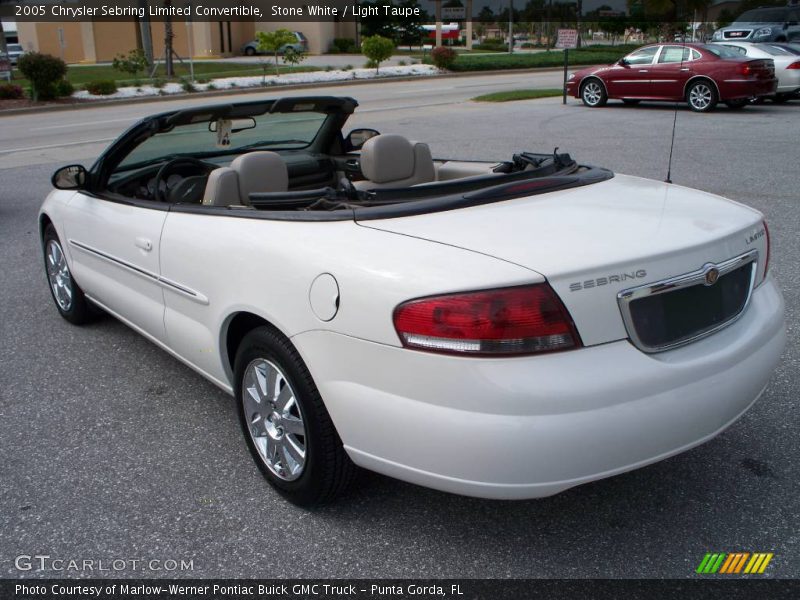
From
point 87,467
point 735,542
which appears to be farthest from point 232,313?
point 735,542

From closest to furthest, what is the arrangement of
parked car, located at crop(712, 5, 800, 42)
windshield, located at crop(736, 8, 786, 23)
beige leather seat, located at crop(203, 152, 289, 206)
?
Result: 1. beige leather seat, located at crop(203, 152, 289, 206)
2. parked car, located at crop(712, 5, 800, 42)
3. windshield, located at crop(736, 8, 786, 23)

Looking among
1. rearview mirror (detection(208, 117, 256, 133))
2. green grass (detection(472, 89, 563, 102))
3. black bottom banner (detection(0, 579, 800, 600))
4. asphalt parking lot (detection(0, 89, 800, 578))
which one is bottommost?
black bottom banner (detection(0, 579, 800, 600))

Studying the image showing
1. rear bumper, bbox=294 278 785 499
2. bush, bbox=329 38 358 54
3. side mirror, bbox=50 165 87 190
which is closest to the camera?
rear bumper, bbox=294 278 785 499

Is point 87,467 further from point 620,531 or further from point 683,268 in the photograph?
point 683,268

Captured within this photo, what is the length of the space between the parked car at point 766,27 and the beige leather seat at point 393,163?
23124mm

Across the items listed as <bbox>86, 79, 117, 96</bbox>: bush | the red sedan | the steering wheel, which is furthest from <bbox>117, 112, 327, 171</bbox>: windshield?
<bbox>86, 79, 117, 96</bbox>: bush

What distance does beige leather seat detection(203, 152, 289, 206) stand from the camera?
358 centimetres

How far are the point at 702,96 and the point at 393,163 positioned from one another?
15593 mm

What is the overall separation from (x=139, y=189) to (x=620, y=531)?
3.05 metres

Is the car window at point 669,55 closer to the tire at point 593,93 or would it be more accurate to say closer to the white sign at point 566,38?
the tire at point 593,93

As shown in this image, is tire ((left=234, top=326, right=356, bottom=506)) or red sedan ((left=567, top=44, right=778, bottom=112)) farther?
red sedan ((left=567, top=44, right=778, bottom=112))

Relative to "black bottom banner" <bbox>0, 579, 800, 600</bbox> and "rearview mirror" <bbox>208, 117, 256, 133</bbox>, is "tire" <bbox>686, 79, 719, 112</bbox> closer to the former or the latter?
"rearview mirror" <bbox>208, 117, 256, 133</bbox>

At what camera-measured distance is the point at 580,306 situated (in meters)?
2.42

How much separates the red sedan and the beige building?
1469 inches
